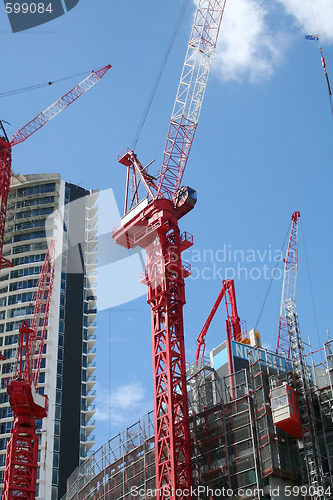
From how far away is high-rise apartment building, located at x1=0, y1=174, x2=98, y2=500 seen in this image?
4983 inches

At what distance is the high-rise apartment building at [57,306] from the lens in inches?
4983

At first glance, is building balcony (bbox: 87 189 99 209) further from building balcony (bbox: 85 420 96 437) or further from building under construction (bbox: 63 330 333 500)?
building under construction (bbox: 63 330 333 500)

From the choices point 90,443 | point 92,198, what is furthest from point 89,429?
point 92,198

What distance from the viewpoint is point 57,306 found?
139875mm

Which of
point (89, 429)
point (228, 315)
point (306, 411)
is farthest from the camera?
point (89, 429)

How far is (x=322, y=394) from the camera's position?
185ft

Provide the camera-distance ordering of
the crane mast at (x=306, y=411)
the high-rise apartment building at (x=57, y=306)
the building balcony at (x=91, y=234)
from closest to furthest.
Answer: the crane mast at (x=306, y=411), the high-rise apartment building at (x=57, y=306), the building balcony at (x=91, y=234)

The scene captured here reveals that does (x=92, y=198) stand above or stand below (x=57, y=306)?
above

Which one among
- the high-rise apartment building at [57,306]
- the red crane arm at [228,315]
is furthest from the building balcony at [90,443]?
the red crane arm at [228,315]

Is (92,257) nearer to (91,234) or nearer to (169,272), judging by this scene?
(91,234)

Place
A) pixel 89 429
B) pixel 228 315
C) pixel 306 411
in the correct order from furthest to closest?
pixel 89 429 → pixel 228 315 → pixel 306 411

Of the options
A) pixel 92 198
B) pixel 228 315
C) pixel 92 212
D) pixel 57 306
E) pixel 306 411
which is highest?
pixel 92 198

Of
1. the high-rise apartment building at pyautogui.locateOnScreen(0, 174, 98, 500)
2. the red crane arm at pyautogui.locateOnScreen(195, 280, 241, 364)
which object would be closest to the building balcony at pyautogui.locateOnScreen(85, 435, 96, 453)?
the high-rise apartment building at pyautogui.locateOnScreen(0, 174, 98, 500)

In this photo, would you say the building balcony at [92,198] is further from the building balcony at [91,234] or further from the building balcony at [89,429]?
the building balcony at [89,429]
